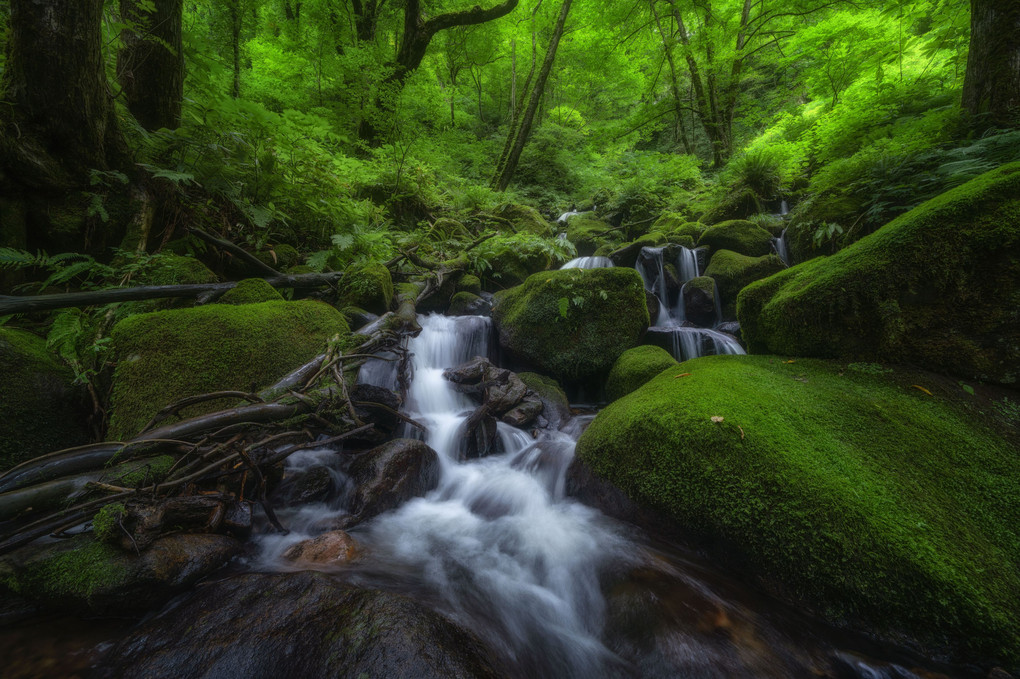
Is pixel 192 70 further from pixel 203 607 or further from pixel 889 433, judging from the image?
pixel 889 433

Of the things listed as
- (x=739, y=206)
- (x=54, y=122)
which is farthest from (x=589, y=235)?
(x=54, y=122)

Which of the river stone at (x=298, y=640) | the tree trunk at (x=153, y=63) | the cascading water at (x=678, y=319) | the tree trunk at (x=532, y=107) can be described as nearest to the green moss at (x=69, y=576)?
the river stone at (x=298, y=640)

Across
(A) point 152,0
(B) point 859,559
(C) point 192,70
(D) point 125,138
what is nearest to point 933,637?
(B) point 859,559

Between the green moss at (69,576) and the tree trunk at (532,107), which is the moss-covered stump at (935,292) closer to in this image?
the green moss at (69,576)

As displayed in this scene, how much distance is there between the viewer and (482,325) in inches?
267

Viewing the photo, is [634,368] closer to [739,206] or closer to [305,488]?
[305,488]

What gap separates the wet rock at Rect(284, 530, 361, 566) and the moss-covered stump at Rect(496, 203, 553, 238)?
383 inches

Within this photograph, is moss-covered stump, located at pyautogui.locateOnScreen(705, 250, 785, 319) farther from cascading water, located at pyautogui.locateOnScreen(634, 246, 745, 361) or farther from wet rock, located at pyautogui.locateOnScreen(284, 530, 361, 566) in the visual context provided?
wet rock, located at pyautogui.locateOnScreen(284, 530, 361, 566)

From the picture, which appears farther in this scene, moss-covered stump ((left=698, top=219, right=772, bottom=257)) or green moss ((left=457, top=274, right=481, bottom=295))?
moss-covered stump ((left=698, top=219, right=772, bottom=257))

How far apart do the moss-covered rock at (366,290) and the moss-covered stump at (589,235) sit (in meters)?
7.15

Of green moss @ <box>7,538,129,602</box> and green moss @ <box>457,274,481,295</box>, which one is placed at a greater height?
green moss @ <box>457,274,481,295</box>

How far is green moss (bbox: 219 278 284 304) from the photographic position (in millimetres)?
4153

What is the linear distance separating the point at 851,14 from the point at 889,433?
11094 millimetres

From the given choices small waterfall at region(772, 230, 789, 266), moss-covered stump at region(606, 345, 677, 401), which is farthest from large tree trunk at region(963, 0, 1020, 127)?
moss-covered stump at region(606, 345, 677, 401)
